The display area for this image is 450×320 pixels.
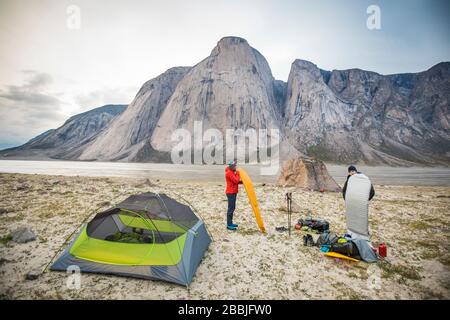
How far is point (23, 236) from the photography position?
7703mm

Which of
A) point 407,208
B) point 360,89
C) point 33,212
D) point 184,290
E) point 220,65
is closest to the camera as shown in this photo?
point 184,290

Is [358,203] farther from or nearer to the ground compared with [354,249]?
farther from the ground

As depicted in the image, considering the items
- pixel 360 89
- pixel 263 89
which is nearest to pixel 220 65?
pixel 263 89

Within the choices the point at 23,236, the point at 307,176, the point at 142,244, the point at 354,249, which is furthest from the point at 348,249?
the point at 307,176

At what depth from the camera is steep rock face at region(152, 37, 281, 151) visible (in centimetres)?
9669

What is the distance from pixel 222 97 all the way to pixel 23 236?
95.9 m

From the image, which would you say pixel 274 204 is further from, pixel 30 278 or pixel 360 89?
pixel 360 89

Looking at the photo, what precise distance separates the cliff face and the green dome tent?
87.4 meters

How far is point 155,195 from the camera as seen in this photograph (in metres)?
6.80

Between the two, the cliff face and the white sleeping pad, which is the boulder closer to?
the white sleeping pad

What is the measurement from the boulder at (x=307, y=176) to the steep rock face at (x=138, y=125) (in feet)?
273

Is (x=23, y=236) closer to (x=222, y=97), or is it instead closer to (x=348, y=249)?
(x=348, y=249)

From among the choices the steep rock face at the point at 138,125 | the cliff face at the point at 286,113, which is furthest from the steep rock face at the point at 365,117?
the steep rock face at the point at 138,125
